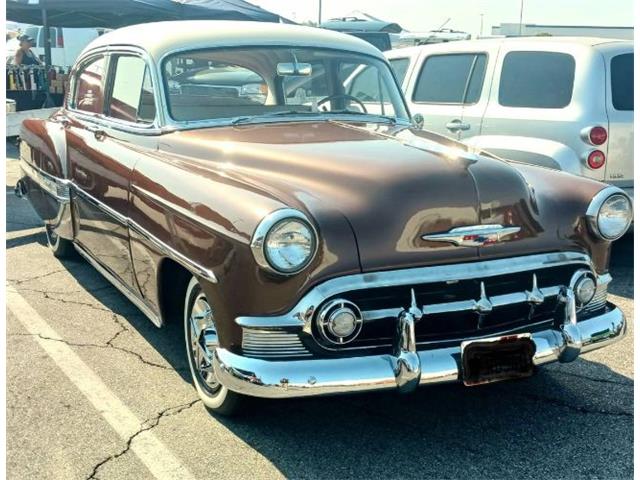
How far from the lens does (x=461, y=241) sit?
2.98 metres

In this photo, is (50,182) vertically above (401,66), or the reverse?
(401,66)

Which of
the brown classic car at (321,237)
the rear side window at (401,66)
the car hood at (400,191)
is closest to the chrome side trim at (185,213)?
the brown classic car at (321,237)

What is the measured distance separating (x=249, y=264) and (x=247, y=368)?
0.39 m

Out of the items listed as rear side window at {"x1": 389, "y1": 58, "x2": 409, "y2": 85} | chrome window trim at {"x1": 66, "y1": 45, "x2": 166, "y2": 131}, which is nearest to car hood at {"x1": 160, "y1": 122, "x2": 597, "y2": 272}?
chrome window trim at {"x1": 66, "y1": 45, "x2": 166, "y2": 131}

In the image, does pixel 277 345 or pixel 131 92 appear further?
pixel 131 92

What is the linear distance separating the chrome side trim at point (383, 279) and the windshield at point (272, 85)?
5.28 feet

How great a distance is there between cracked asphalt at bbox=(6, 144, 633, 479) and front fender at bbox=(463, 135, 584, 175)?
1.85 meters

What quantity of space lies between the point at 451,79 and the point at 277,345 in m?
4.70

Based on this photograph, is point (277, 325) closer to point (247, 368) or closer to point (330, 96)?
point (247, 368)

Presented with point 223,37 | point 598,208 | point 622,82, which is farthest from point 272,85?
point 622,82

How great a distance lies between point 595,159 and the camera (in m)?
5.59

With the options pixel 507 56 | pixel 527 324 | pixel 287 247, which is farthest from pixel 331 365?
pixel 507 56

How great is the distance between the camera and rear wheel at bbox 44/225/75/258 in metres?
5.65

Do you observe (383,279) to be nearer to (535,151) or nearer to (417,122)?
(417,122)
